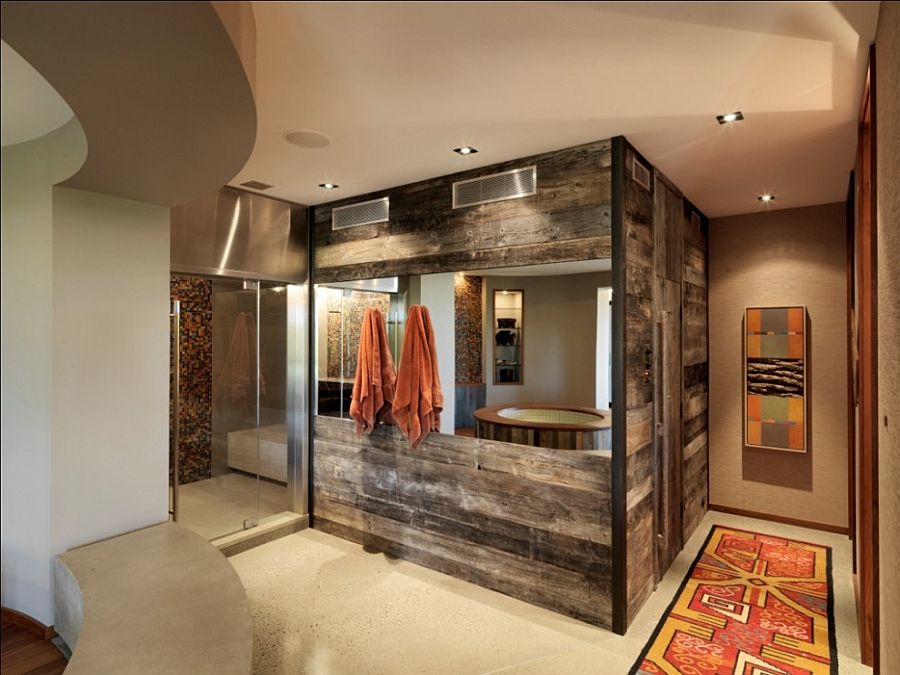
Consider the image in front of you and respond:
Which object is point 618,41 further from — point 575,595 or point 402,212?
point 575,595

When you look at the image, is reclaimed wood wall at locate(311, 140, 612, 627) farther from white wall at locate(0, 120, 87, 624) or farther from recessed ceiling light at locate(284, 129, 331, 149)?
white wall at locate(0, 120, 87, 624)

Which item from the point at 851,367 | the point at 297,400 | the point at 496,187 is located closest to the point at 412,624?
the point at 297,400

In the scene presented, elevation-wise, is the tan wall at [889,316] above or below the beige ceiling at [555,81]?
below

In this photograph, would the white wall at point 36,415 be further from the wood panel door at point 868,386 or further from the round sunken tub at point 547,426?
the wood panel door at point 868,386

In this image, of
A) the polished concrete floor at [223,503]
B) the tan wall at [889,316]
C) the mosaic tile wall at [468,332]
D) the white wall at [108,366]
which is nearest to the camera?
the tan wall at [889,316]

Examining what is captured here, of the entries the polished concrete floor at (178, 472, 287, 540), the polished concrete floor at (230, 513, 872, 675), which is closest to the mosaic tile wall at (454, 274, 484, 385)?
the polished concrete floor at (230, 513, 872, 675)

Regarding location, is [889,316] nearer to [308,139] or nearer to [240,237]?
[308,139]

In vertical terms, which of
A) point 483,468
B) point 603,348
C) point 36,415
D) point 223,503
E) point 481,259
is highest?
point 481,259

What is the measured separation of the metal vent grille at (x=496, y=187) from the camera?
Answer: 2764 millimetres

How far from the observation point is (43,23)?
3.52 feet

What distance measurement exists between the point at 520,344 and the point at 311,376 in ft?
5.66

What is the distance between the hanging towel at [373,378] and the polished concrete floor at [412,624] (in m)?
0.94

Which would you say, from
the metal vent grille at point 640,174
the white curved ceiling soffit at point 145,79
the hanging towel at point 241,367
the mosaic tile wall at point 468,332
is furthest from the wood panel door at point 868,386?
the hanging towel at point 241,367

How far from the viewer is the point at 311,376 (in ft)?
12.9
